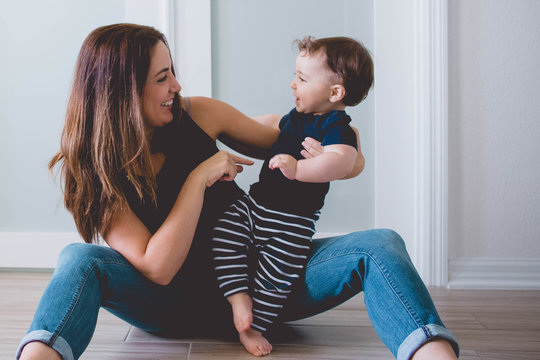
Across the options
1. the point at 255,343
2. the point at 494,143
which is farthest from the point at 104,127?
the point at 494,143

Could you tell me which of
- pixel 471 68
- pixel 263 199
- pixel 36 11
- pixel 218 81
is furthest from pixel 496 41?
pixel 36 11

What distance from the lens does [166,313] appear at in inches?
48.9

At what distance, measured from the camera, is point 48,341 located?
3.05 ft

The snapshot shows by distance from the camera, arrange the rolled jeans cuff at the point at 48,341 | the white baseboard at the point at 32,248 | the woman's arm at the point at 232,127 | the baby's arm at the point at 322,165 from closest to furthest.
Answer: the rolled jeans cuff at the point at 48,341 → the baby's arm at the point at 322,165 → the woman's arm at the point at 232,127 → the white baseboard at the point at 32,248

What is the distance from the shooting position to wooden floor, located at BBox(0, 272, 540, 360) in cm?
125

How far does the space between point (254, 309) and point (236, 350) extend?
13 centimetres

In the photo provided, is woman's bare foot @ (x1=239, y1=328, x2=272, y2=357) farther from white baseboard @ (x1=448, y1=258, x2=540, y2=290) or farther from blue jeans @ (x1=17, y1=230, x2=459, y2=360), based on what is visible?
white baseboard @ (x1=448, y1=258, x2=540, y2=290)

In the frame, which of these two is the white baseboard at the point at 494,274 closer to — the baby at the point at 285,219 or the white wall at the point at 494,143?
the white wall at the point at 494,143

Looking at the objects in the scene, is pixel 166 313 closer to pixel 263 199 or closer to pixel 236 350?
pixel 236 350

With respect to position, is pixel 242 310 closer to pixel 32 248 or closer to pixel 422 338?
pixel 422 338

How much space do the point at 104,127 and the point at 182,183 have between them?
248 millimetres

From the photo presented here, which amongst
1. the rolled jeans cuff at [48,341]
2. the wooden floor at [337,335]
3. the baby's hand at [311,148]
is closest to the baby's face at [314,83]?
the baby's hand at [311,148]

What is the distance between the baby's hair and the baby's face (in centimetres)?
1

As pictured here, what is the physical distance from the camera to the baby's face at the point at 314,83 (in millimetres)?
1199
